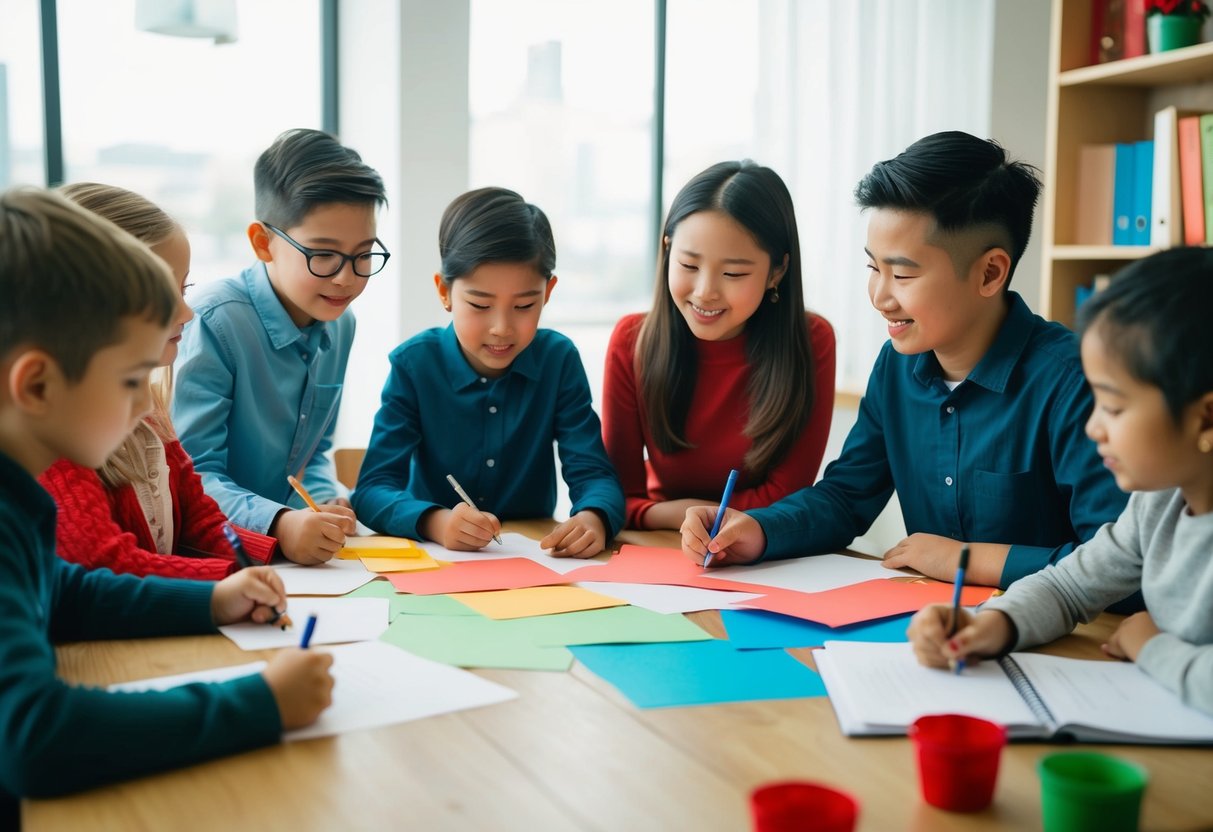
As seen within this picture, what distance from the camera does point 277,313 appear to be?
208 centimetres

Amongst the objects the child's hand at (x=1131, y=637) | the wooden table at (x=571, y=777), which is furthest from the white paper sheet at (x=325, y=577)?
the child's hand at (x=1131, y=637)

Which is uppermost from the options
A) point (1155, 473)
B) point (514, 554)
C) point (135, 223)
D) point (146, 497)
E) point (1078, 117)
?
point (1078, 117)

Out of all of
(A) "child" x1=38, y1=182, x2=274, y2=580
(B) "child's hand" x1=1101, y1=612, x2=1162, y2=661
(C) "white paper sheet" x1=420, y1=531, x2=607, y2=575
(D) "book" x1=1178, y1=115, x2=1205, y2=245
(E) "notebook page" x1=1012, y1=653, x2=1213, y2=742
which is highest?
(D) "book" x1=1178, y1=115, x2=1205, y2=245

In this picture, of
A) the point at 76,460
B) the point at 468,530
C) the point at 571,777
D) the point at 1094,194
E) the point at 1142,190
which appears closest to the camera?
the point at 571,777

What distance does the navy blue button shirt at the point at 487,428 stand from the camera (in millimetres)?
2041

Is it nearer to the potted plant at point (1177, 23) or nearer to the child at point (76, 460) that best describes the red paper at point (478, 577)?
the child at point (76, 460)

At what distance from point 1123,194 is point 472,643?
8.47ft

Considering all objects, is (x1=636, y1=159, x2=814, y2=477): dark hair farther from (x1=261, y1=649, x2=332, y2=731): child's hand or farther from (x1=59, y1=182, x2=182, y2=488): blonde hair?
(x1=261, y1=649, x2=332, y2=731): child's hand

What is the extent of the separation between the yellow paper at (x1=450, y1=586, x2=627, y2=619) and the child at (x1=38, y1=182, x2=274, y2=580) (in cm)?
34

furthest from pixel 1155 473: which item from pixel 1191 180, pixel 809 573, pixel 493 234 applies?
pixel 1191 180

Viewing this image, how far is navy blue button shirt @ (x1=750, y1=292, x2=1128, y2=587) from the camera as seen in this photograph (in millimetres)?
1617

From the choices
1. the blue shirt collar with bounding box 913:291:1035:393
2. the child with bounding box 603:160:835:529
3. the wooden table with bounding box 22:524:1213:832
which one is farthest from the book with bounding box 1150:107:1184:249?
the wooden table with bounding box 22:524:1213:832

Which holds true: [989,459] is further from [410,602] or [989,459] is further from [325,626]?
[325,626]

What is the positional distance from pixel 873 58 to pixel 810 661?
3.22 meters
